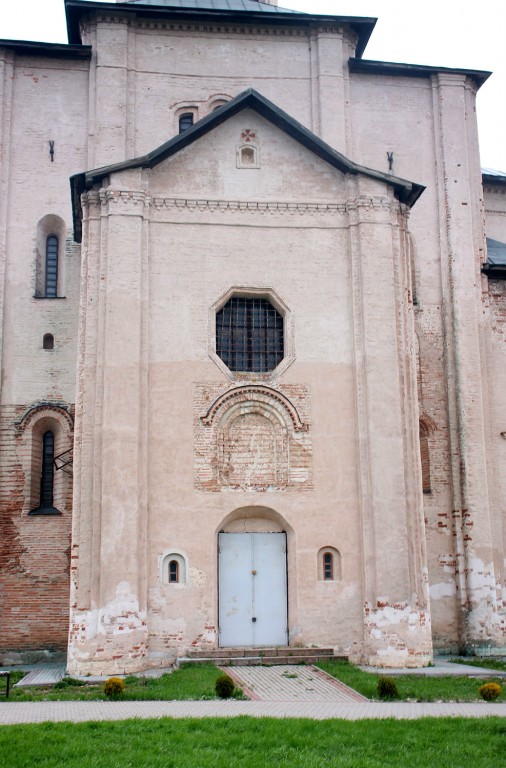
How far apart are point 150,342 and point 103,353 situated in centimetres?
98

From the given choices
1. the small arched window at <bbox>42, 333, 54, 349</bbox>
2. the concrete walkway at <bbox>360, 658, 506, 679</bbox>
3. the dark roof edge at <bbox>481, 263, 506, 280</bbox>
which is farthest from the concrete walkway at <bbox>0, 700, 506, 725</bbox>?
the dark roof edge at <bbox>481, 263, 506, 280</bbox>

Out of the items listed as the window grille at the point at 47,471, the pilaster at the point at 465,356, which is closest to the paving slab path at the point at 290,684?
the pilaster at the point at 465,356

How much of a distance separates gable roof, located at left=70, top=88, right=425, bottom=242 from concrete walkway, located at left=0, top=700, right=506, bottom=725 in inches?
408

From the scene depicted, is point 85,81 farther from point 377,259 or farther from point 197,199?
point 377,259

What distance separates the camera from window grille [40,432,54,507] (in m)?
21.2

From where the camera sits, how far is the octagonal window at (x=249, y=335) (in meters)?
18.8

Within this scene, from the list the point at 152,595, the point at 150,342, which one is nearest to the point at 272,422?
the point at 150,342

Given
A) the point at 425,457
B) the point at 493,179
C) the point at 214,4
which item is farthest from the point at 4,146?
the point at 493,179

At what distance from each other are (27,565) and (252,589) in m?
5.73

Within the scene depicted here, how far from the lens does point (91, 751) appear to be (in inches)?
380

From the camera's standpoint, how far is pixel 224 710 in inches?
468

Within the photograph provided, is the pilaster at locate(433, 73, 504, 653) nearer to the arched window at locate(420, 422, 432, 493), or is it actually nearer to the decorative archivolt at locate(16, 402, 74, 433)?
the arched window at locate(420, 422, 432, 493)

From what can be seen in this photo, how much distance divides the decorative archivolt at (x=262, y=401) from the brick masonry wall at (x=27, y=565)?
5.05 meters

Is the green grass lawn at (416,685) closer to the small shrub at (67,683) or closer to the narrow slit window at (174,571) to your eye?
the narrow slit window at (174,571)
